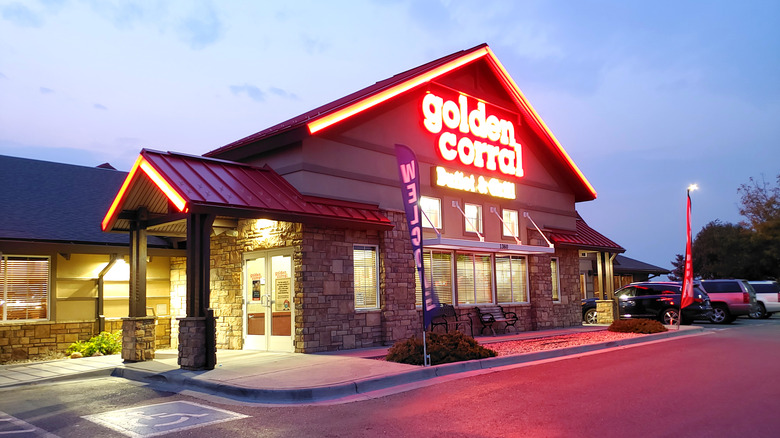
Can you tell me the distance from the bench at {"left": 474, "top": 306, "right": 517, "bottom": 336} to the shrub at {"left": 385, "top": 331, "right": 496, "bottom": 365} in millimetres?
5585

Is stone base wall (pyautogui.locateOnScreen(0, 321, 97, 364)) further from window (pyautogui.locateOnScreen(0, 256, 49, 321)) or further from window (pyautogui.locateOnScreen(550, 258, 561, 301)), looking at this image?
window (pyautogui.locateOnScreen(550, 258, 561, 301))

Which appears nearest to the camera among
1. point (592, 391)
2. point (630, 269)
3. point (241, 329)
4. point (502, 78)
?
point (592, 391)

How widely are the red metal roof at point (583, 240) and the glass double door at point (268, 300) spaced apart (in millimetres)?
10437

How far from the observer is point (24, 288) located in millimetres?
15094

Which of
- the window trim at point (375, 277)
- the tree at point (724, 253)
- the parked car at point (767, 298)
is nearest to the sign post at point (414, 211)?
the window trim at point (375, 277)

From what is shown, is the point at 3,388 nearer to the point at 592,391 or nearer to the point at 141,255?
the point at 141,255

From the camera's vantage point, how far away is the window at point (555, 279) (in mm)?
21594

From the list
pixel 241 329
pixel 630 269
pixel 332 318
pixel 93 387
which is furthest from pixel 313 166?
pixel 630 269

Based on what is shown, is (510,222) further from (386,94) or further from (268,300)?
(268,300)

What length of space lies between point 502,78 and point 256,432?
15.7m

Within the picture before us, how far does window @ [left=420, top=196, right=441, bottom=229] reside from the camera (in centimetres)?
1712

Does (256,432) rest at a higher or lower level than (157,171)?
lower

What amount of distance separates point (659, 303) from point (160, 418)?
20270 millimetres

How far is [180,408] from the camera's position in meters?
8.63
